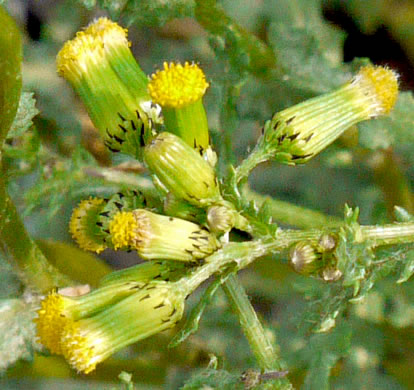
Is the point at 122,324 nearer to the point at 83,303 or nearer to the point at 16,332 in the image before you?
the point at 83,303

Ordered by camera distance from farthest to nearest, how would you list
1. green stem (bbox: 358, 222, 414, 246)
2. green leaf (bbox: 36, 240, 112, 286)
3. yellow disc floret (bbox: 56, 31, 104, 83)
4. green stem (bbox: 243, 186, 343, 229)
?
green leaf (bbox: 36, 240, 112, 286) < green stem (bbox: 243, 186, 343, 229) < yellow disc floret (bbox: 56, 31, 104, 83) < green stem (bbox: 358, 222, 414, 246)

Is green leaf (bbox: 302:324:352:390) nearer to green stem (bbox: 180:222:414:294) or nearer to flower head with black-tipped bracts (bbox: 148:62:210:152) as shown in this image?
green stem (bbox: 180:222:414:294)

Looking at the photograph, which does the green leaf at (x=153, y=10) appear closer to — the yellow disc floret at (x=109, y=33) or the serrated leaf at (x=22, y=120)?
the yellow disc floret at (x=109, y=33)

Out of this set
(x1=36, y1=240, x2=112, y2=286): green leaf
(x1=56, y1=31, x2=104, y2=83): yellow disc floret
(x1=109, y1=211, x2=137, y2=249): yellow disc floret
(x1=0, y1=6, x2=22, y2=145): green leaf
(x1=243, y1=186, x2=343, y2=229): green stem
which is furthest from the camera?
(x1=36, y1=240, x2=112, y2=286): green leaf

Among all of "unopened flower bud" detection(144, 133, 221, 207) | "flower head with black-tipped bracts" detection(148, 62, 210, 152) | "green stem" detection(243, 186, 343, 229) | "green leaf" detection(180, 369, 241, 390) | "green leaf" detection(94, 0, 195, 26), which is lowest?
"green stem" detection(243, 186, 343, 229)

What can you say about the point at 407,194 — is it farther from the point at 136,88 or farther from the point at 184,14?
the point at 136,88

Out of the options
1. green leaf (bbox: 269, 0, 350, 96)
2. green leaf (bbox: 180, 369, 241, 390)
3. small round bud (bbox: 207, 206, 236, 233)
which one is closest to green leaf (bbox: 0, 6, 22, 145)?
small round bud (bbox: 207, 206, 236, 233)

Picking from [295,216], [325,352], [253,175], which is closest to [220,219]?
[325,352]
